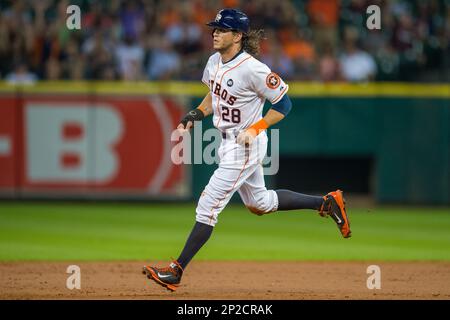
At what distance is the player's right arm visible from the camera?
7.49m

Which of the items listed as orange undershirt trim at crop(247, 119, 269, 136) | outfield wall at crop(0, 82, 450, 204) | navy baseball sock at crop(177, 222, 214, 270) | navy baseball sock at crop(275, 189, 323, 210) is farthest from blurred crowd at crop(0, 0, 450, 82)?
navy baseball sock at crop(177, 222, 214, 270)

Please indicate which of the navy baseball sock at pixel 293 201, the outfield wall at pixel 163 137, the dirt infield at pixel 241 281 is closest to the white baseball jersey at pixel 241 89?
the navy baseball sock at pixel 293 201

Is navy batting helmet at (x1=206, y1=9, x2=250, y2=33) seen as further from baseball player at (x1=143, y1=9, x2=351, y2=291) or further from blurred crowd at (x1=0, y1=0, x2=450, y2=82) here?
blurred crowd at (x1=0, y1=0, x2=450, y2=82)

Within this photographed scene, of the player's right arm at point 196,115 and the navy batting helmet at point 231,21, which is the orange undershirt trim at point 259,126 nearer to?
the player's right arm at point 196,115

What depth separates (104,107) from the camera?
14.9 metres

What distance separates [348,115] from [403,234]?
3.60 metres

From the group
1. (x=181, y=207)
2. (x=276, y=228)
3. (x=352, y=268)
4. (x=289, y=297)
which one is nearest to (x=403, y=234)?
(x=276, y=228)

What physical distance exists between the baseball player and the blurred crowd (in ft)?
24.7

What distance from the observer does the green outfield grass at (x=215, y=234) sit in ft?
33.3

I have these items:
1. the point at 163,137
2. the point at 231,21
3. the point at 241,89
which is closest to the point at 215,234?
the point at 163,137

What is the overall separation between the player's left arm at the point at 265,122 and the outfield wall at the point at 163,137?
7412 mm

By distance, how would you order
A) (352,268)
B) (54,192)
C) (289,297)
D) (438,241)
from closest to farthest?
(289,297), (352,268), (438,241), (54,192)

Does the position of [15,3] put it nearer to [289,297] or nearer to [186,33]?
[186,33]

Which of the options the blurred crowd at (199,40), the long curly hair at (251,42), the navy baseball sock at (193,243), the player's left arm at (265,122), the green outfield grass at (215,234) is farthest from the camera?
the blurred crowd at (199,40)
